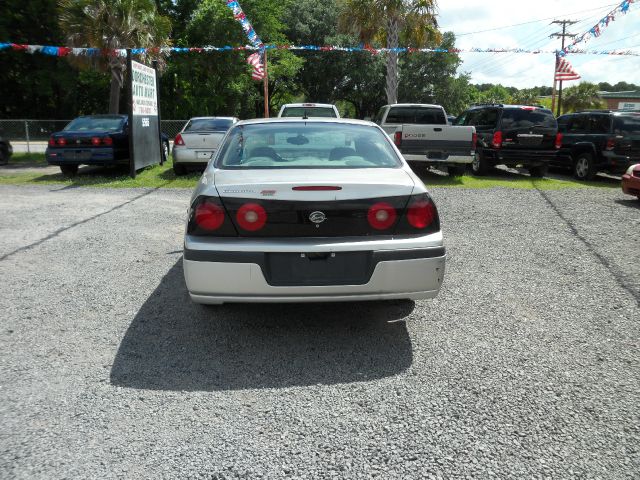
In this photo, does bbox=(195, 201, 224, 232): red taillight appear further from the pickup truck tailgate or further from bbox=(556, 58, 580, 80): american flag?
bbox=(556, 58, 580, 80): american flag

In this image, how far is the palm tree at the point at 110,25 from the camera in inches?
699

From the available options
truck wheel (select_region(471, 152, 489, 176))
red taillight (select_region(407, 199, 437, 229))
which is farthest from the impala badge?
truck wheel (select_region(471, 152, 489, 176))

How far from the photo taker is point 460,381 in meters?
3.29

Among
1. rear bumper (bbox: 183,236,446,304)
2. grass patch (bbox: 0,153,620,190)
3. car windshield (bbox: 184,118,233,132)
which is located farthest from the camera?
car windshield (bbox: 184,118,233,132)

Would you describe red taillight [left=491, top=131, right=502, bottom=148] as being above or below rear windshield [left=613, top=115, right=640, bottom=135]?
below

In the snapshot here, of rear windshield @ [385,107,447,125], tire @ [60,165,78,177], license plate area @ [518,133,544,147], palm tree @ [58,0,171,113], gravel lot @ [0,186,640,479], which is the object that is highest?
palm tree @ [58,0,171,113]

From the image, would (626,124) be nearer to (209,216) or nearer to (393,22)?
(393,22)

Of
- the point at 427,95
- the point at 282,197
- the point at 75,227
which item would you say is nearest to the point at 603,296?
the point at 282,197

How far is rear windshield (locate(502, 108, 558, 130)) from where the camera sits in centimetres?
1305

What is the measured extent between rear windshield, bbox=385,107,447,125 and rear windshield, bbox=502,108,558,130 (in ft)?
6.20

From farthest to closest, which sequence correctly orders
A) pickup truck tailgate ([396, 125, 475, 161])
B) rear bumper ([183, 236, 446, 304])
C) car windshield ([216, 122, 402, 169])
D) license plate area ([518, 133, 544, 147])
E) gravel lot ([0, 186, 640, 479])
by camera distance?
license plate area ([518, 133, 544, 147]), pickup truck tailgate ([396, 125, 475, 161]), car windshield ([216, 122, 402, 169]), rear bumper ([183, 236, 446, 304]), gravel lot ([0, 186, 640, 479])

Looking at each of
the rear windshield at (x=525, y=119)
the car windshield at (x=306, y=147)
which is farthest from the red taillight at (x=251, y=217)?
the rear windshield at (x=525, y=119)

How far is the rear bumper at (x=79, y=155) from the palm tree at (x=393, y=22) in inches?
404

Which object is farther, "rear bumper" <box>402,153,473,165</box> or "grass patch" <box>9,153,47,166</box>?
"grass patch" <box>9,153,47,166</box>
